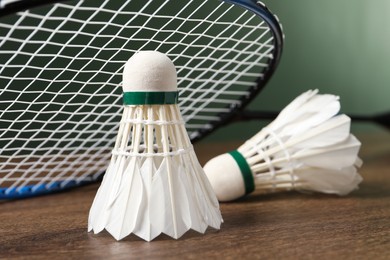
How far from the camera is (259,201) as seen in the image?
0.87 m

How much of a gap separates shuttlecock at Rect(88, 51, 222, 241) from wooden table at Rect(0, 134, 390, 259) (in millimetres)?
25

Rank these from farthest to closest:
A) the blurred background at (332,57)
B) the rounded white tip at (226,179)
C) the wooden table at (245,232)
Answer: the blurred background at (332,57), the rounded white tip at (226,179), the wooden table at (245,232)

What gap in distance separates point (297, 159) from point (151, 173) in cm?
31

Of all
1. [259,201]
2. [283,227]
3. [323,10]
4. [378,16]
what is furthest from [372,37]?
[283,227]

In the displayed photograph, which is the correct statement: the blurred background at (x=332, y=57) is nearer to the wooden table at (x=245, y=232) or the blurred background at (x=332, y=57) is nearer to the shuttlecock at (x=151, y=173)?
the wooden table at (x=245, y=232)

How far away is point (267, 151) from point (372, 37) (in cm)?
146

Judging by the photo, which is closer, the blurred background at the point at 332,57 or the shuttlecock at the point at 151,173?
the shuttlecock at the point at 151,173

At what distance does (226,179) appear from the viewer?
831 millimetres

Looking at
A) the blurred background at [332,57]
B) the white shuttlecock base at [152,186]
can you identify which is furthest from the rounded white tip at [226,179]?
the blurred background at [332,57]

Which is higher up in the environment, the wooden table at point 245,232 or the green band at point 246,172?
the green band at point 246,172

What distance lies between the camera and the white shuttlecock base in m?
0.61

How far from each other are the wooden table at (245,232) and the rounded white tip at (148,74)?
186 millimetres

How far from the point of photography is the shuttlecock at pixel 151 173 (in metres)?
0.62

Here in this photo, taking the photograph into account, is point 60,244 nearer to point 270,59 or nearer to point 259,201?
point 259,201
